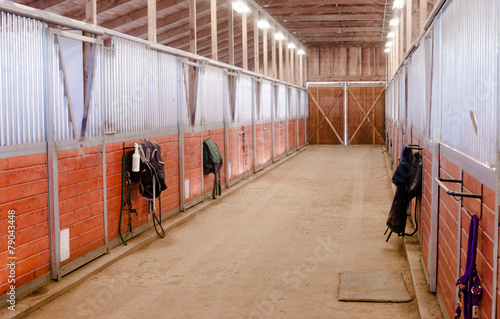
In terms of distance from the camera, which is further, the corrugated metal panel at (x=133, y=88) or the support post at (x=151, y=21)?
the support post at (x=151, y=21)

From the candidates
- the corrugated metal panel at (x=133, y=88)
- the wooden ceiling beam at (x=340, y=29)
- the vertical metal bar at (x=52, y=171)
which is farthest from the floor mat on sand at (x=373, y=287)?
the wooden ceiling beam at (x=340, y=29)

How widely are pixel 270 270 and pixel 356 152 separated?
1504 cm

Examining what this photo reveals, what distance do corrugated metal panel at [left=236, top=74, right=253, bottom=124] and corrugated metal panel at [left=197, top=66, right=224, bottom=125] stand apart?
1.29m

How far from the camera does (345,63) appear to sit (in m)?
23.9

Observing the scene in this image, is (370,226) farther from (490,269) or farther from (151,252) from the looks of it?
(490,269)

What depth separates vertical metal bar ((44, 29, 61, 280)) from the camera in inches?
184

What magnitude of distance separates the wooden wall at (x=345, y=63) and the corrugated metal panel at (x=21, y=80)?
20.4 metres

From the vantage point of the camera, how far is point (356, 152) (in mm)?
19859

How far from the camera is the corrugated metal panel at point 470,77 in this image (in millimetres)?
2422

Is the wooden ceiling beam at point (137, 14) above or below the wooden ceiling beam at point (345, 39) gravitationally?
below

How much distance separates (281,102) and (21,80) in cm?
1374

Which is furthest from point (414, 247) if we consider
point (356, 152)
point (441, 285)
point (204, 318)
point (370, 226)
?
point (356, 152)

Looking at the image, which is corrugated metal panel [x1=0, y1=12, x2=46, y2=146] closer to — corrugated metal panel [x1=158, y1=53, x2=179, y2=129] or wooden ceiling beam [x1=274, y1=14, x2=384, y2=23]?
corrugated metal panel [x1=158, y1=53, x2=179, y2=129]

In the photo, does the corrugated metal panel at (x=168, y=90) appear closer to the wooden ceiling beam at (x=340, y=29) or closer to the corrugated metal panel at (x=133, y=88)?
the corrugated metal panel at (x=133, y=88)
